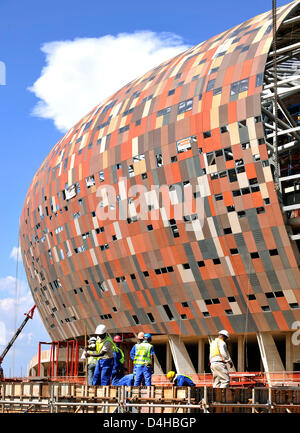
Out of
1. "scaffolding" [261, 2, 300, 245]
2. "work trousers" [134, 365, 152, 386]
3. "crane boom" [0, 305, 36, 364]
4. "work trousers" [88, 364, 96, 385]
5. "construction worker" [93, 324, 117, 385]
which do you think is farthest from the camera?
"crane boom" [0, 305, 36, 364]

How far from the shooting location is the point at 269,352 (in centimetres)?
4856

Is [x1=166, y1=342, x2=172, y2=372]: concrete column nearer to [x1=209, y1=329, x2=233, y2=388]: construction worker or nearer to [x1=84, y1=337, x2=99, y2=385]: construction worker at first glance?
[x1=84, y1=337, x2=99, y2=385]: construction worker

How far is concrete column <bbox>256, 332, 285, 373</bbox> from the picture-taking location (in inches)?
1907

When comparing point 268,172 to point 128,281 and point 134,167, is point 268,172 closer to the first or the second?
point 134,167

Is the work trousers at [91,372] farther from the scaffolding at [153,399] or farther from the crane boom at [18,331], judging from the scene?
the crane boom at [18,331]

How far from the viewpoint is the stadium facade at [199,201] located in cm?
4541

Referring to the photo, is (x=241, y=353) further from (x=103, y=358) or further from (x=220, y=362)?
(x=220, y=362)

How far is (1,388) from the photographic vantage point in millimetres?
20406

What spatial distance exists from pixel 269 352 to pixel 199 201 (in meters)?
11.5

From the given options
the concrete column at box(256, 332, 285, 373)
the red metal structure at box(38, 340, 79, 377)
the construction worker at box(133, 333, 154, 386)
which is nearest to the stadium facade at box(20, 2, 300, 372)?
the concrete column at box(256, 332, 285, 373)

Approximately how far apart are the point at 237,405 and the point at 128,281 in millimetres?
38249

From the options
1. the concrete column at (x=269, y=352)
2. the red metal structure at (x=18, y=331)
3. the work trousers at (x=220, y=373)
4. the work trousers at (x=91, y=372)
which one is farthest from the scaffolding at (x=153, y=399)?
the red metal structure at (x=18, y=331)

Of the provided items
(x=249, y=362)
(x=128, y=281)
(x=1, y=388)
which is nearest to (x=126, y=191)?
(x=128, y=281)
